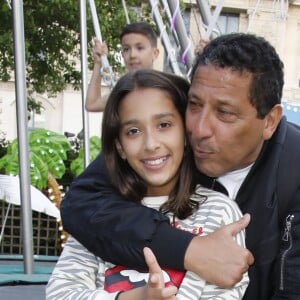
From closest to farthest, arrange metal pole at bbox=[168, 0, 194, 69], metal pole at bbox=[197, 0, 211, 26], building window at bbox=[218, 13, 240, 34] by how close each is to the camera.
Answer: metal pole at bbox=[168, 0, 194, 69] < metal pole at bbox=[197, 0, 211, 26] < building window at bbox=[218, 13, 240, 34]

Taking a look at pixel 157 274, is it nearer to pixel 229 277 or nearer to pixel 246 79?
pixel 229 277

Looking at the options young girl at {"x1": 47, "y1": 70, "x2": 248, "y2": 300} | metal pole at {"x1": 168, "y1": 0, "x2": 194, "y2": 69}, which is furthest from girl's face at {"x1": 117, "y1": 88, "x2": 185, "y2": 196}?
metal pole at {"x1": 168, "y1": 0, "x2": 194, "y2": 69}

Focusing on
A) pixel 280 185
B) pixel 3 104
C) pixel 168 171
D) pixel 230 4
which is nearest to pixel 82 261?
pixel 168 171

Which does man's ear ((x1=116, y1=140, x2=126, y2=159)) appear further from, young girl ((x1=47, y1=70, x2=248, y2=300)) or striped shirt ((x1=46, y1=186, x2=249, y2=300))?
striped shirt ((x1=46, y1=186, x2=249, y2=300))

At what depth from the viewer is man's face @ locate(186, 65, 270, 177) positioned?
124 cm

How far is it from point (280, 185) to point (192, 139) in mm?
215

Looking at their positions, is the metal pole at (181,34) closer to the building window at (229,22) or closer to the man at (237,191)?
the man at (237,191)

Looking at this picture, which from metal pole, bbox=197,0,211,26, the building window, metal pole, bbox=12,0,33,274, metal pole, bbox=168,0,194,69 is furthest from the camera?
the building window

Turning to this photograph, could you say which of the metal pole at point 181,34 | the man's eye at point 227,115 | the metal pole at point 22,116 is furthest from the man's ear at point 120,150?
the metal pole at point 181,34

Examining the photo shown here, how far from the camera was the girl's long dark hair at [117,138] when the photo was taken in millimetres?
1318

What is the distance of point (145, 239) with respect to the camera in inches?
46.4

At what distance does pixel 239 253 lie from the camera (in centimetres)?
115

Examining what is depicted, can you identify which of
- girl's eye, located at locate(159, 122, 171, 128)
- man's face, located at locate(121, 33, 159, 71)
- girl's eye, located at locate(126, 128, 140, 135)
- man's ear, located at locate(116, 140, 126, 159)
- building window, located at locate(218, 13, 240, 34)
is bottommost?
man's ear, located at locate(116, 140, 126, 159)

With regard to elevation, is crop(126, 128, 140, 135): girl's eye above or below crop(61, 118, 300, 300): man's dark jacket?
above
